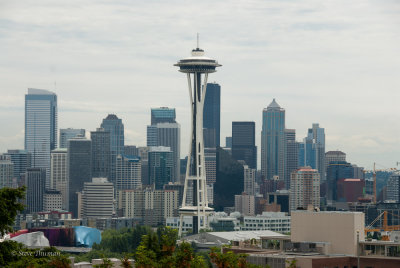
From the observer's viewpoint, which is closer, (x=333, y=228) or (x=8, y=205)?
(x=8, y=205)

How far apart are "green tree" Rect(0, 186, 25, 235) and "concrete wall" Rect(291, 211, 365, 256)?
155 feet

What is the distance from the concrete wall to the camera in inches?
3890

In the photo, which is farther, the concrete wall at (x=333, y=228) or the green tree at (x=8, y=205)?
the concrete wall at (x=333, y=228)

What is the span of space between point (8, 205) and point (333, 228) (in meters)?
49.2

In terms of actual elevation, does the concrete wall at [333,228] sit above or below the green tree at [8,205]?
below

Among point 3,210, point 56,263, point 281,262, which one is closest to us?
point 3,210

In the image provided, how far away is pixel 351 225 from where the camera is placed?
9862 centimetres

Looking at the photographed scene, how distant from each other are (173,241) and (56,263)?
15448mm

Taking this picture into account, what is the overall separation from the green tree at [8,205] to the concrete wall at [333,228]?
47259 millimetres

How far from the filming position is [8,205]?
2211 inches

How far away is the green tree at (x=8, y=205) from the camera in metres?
55.8

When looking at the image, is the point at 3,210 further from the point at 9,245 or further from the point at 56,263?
the point at 56,263

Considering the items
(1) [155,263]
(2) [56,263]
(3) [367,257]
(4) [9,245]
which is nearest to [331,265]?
(3) [367,257]

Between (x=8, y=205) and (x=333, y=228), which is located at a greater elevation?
(x=8, y=205)
